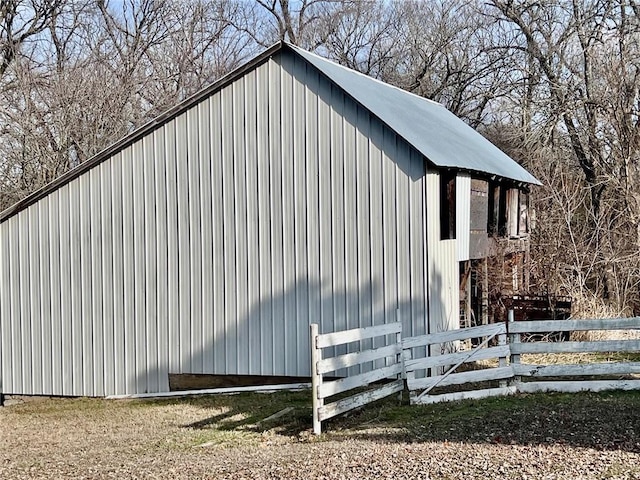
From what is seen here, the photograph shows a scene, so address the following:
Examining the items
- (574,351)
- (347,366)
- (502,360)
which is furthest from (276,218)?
(574,351)

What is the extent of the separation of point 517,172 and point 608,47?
6.06 metres

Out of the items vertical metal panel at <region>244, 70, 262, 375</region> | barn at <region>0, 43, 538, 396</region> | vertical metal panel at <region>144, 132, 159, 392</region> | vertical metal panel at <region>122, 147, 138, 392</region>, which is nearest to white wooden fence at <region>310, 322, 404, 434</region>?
barn at <region>0, 43, 538, 396</region>

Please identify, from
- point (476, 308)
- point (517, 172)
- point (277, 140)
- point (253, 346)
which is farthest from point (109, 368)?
point (517, 172)

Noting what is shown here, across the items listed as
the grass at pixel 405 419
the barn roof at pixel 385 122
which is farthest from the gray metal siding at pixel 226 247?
the grass at pixel 405 419

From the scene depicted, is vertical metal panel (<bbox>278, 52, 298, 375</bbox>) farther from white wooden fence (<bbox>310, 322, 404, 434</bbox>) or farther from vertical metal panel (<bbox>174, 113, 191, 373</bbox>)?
white wooden fence (<bbox>310, 322, 404, 434</bbox>)

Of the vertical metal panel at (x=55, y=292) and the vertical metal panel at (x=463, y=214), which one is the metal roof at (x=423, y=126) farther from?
the vertical metal panel at (x=55, y=292)

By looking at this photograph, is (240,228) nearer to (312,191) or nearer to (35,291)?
(312,191)

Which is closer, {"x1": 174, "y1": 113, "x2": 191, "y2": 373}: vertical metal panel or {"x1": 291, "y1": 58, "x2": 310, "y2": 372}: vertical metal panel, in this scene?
{"x1": 291, "y1": 58, "x2": 310, "y2": 372}: vertical metal panel

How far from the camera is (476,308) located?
17.0m

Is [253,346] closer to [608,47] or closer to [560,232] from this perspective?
[560,232]

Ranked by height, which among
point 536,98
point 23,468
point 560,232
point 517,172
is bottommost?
point 23,468

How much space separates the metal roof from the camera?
12.2m

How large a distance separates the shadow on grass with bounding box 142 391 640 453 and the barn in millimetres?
1746

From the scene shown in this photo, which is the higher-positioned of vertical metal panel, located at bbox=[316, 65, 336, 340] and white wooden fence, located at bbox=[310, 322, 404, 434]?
vertical metal panel, located at bbox=[316, 65, 336, 340]
